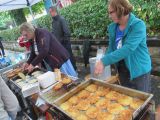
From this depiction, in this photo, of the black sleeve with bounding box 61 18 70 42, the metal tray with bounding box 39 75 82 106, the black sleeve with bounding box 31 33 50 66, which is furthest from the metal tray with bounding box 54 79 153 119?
the black sleeve with bounding box 61 18 70 42

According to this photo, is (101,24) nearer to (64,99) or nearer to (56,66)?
(56,66)

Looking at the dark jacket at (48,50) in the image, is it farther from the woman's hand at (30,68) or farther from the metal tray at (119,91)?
the metal tray at (119,91)

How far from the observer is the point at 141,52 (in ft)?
8.16

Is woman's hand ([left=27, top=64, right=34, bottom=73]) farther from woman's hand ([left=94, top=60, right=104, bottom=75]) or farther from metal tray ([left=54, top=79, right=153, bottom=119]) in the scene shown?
woman's hand ([left=94, top=60, right=104, bottom=75])

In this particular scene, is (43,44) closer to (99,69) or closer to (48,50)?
(48,50)

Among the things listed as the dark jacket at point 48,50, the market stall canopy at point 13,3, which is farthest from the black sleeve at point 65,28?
the market stall canopy at point 13,3

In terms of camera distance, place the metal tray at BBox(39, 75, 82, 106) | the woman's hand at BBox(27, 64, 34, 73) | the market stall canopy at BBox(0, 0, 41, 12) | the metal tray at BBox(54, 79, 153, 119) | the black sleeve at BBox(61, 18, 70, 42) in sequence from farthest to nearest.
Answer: the market stall canopy at BBox(0, 0, 41, 12) < the black sleeve at BBox(61, 18, 70, 42) < the woman's hand at BBox(27, 64, 34, 73) < the metal tray at BBox(39, 75, 82, 106) < the metal tray at BBox(54, 79, 153, 119)

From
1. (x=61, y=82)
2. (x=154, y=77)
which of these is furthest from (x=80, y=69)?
(x=61, y=82)

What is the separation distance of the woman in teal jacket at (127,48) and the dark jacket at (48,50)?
1417 millimetres

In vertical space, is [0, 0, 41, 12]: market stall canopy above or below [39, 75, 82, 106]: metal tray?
above

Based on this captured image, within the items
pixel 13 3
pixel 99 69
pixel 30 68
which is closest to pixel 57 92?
pixel 99 69

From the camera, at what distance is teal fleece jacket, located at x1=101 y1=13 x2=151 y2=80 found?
2.23 metres

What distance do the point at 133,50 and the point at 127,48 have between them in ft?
0.26

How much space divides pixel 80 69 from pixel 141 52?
4286 mm
